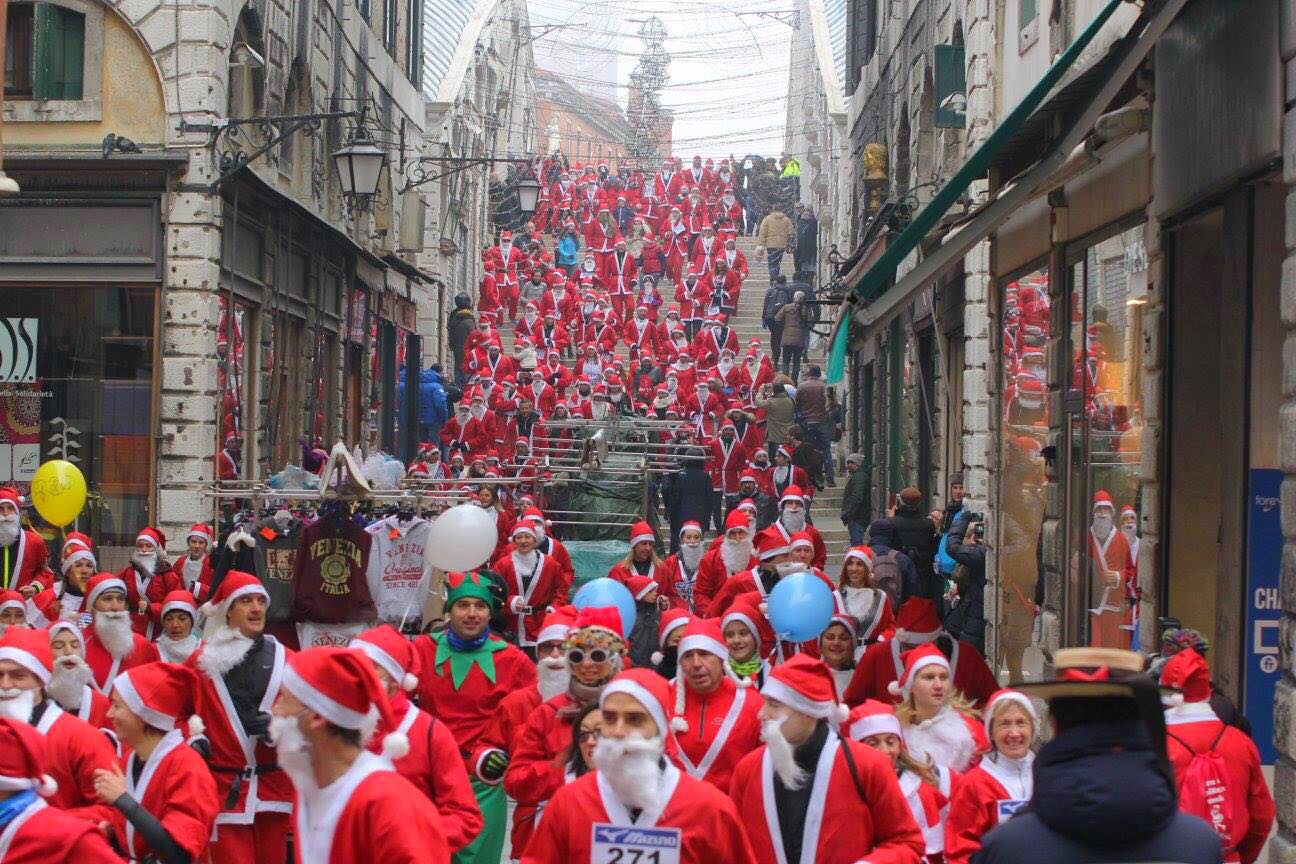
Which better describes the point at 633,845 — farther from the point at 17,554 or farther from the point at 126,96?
the point at 126,96

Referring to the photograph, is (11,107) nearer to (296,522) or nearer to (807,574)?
(296,522)

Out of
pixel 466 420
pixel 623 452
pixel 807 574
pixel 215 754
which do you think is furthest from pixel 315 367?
pixel 215 754

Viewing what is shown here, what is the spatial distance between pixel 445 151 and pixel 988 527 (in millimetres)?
19786

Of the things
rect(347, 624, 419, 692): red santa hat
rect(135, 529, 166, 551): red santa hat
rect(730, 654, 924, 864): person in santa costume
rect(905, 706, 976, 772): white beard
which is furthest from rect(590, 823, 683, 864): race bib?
rect(135, 529, 166, 551): red santa hat

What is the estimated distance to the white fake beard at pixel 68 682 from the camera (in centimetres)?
841

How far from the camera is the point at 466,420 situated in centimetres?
2759

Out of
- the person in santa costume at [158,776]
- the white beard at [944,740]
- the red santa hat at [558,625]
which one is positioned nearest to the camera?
the person in santa costume at [158,776]

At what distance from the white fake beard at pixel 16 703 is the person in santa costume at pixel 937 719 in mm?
3495

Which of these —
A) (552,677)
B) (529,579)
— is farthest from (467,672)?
(529,579)

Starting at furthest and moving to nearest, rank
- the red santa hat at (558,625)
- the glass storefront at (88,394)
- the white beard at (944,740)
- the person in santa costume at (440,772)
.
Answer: the glass storefront at (88,394), the red santa hat at (558,625), the white beard at (944,740), the person in santa costume at (440,772)

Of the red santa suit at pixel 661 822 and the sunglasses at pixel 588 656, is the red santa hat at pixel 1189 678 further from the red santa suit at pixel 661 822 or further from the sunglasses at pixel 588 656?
the red santa suit at pixel 661 822

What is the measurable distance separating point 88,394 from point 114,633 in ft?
29.0

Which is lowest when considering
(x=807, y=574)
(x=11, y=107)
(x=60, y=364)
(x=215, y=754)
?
(x=215, y=754)

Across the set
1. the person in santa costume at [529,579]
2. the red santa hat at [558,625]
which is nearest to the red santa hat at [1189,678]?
the red santa hat at [558,625]
